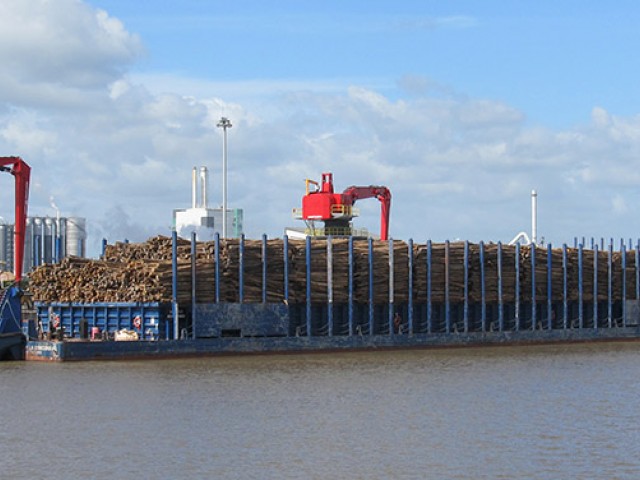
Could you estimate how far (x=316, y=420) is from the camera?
3189 cm

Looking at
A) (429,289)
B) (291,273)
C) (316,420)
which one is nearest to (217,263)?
(291,273)

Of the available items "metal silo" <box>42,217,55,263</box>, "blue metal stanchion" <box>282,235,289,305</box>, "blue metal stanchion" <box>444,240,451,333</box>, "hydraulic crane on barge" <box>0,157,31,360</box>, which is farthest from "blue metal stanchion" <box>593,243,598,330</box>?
"metal silo" <box>42,217,55,263</box>

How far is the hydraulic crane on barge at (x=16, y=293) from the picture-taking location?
1877 inches

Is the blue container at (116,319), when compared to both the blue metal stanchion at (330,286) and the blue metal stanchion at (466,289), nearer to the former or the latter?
the blue metal stanchion at (330,286)

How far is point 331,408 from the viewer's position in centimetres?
3412

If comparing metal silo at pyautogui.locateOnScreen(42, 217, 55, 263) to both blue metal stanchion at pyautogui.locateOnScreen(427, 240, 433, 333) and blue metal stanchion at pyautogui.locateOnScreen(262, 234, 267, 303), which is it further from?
blue metal stanchion at pyautogui.locateOnScreen(262, 234, 267, 303)

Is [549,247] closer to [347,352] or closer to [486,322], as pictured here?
[486,322]

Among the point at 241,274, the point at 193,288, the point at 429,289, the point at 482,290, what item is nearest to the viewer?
the point at 193,288

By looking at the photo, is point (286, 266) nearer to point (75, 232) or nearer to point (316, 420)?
point (316, 420)

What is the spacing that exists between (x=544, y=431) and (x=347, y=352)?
24702mm

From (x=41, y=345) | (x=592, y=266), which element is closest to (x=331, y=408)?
(x=41, y=345)

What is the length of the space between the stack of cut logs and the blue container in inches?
15.0

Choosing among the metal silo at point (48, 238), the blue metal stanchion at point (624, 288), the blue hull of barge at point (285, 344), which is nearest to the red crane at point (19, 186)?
the blue hull of barge at point (285, 344)

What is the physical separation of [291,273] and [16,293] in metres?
12.4
